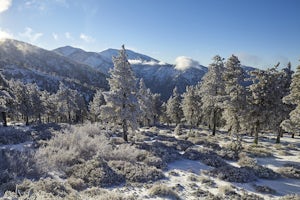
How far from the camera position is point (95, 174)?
1190 centimetres

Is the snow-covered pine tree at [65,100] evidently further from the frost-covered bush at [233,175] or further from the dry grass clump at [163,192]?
the dry grass clump at [163,192]

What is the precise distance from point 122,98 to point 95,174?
508 inches

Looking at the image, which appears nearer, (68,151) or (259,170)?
(68,151)

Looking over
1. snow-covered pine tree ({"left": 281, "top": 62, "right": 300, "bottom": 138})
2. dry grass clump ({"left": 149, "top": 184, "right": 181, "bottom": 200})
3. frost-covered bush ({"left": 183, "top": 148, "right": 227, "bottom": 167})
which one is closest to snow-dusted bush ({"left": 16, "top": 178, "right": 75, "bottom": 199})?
dry grass clump ({"left": 149, "top": 184, "right": 181, "bottom": 200})

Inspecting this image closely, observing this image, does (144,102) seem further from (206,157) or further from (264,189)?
(264,189)

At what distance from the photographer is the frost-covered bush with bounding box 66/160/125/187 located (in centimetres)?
1143

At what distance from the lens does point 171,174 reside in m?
13.6

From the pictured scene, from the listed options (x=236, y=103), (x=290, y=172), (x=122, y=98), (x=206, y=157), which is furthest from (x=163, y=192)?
(x=236, y=103)

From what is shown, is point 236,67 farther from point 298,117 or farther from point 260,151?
point 298,117

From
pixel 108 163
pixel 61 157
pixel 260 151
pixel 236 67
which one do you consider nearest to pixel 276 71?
pixel 236 67

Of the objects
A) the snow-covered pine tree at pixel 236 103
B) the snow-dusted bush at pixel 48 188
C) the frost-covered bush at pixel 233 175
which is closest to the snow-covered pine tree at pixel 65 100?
the snow-covered pine tree at pixel 236 103

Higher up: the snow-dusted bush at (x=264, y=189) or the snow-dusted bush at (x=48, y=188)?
the snow-dusted bush at (x=48, y=188)

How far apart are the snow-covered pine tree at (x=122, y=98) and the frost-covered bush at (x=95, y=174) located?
10.9m

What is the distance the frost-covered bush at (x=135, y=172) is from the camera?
12234 millimetres
